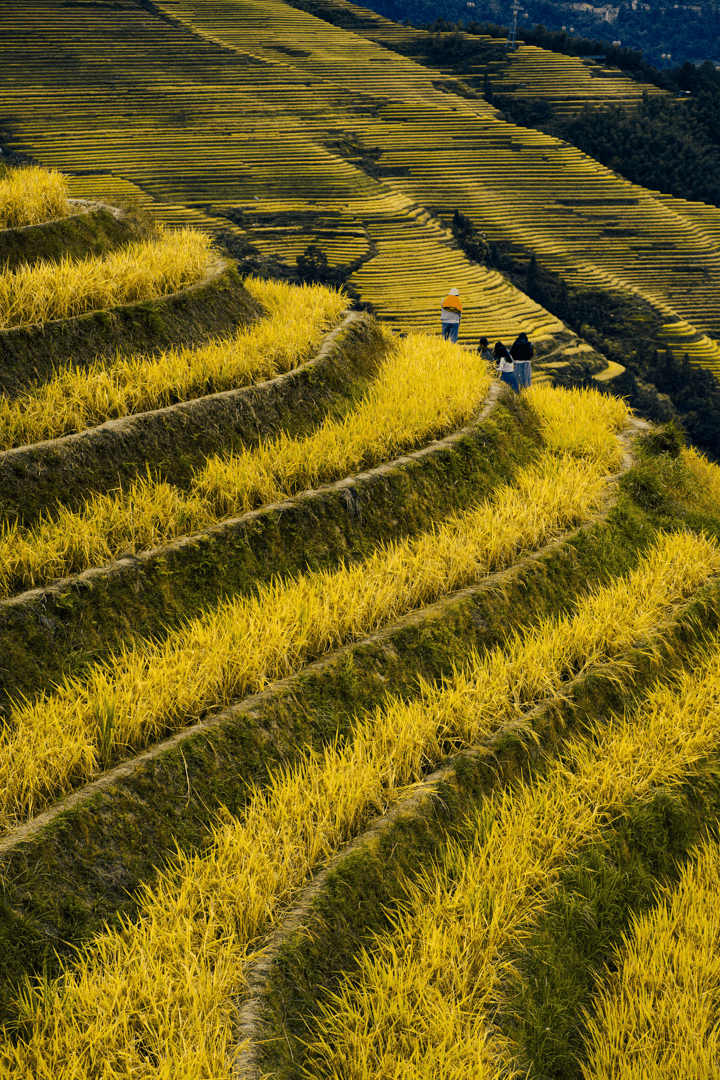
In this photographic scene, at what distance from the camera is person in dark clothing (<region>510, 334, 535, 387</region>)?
10336 millimetres

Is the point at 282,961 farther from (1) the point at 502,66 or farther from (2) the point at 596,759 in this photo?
(1) the point at 502,66

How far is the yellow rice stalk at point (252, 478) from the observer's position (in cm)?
527

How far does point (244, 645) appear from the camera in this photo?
5.03 metres

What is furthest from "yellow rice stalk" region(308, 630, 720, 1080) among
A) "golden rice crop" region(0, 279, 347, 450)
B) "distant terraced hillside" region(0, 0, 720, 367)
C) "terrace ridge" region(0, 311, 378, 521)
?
"distant terraced hillside" region(0, 0, 720, 367)

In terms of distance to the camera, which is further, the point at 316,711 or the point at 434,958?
the point at 316,711

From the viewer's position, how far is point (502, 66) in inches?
2330

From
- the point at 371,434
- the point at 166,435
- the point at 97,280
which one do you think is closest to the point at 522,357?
the point at 371,434

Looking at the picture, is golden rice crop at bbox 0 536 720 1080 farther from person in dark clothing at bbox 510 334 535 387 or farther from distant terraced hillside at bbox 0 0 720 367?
distant terraced hillside at bbox 0 0 720 367

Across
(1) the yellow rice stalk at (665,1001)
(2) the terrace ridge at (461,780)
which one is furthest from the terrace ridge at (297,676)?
(1) the yellow rice stalk at (665,1001)

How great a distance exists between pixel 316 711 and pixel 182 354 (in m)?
3.73

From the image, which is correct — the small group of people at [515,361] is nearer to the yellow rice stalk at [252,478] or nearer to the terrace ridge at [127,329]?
the yellow rice stalk at [252,478]

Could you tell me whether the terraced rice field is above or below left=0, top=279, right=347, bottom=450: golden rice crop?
below

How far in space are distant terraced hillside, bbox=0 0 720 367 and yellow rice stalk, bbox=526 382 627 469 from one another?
2106 centimetres

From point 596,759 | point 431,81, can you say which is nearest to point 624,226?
point 431,81
